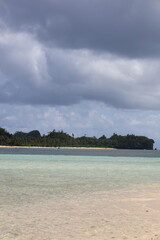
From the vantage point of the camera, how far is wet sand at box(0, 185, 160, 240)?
384 inches

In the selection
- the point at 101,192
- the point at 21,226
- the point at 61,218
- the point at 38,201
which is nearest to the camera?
the point at 21,226

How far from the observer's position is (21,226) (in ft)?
35.4

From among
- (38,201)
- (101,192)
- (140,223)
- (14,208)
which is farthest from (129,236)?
(101,192)

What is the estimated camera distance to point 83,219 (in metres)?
11.9

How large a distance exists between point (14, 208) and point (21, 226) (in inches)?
126

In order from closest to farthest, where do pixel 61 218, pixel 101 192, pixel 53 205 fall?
pixel 61 218, pixel 53 205, pixel 101 192

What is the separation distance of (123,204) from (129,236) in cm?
567

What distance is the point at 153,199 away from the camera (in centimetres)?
1650

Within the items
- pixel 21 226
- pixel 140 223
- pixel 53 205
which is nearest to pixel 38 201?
pixel 53 205

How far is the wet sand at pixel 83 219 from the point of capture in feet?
32.0

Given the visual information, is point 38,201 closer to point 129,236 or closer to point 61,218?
point 61,218

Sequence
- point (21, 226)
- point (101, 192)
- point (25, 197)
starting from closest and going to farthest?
point (21, 226), point (25, 197), point (101, 192)

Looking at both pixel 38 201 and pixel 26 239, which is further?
pixel 38 201

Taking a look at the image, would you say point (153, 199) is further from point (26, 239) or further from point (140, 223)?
point (26, 239)
